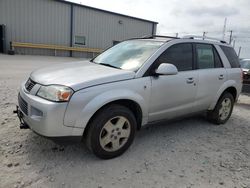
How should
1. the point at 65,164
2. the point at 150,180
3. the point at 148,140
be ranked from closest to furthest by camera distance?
1. the point at 150,180
2. the point at 65,164
3. the point at 148,140

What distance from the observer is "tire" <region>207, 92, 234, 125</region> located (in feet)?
16.3

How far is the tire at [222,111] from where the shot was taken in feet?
16.3

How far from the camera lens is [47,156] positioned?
126 inches

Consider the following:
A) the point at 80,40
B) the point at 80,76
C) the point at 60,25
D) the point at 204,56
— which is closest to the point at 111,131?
the point at 80,76

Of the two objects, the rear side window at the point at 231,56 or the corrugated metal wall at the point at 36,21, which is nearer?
the rear side window at the point at 231,56

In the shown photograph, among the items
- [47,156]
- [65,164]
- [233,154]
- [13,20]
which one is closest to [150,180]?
[65,164]

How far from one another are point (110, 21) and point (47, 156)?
73.0ft

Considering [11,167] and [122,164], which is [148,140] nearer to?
[122,164]

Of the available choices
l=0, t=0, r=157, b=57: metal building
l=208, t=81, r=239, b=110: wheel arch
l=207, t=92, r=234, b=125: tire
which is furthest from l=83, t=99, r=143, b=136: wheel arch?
l=0, t=0, r=157, b=57: metal building

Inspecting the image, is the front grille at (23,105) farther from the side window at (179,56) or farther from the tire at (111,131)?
the side window at (179,56)

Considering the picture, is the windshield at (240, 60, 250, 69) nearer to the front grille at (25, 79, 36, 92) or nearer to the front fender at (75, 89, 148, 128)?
the front fender at (75, 89, 148, 128)

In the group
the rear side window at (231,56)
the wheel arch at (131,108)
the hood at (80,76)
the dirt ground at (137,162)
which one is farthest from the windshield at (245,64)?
the hood at (80,76)

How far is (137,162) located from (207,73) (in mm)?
2284

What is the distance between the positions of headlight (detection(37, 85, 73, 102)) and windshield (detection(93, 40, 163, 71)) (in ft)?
3.61
